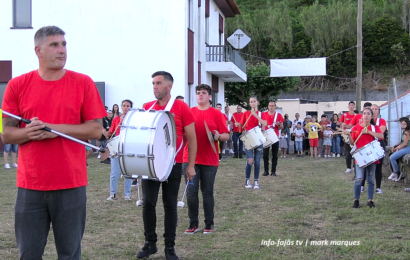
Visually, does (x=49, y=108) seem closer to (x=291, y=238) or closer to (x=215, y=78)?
(x=291, y=238)

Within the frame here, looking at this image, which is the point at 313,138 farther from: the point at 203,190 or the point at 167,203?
the point at 167,203

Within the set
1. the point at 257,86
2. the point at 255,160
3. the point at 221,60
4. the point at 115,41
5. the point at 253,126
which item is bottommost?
the point at 255,160

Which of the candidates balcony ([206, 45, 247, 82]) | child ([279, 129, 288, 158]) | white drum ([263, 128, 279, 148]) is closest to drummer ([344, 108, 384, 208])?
white drum ([263, 128, 279, 148])

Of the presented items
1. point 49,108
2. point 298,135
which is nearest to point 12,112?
point 49,108

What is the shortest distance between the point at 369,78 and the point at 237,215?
51.9 m

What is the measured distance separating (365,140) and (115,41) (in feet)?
42.5

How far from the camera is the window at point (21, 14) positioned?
64.4ft

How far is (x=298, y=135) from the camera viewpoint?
21.3 metres

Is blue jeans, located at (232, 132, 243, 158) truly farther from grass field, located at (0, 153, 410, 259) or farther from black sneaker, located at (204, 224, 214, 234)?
black sneaker, located at (204, 224, 214, 234)

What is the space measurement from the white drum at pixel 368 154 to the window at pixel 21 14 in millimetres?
15619

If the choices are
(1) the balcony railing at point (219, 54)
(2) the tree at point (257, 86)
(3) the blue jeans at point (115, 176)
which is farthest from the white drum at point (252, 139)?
(2) the tree at point (257, 86)

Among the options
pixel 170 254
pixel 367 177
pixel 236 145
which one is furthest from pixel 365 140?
pixel 236 145

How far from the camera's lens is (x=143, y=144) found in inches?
180

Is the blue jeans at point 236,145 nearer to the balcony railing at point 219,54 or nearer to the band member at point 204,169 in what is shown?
the balcony railing at point 219,54
